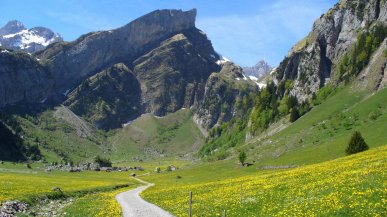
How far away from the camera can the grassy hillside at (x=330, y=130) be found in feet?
312

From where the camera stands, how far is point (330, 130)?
11800 centimetres

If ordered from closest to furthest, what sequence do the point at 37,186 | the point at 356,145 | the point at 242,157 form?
the point at 37,186 < the point at 356,145 < the point at 242,157

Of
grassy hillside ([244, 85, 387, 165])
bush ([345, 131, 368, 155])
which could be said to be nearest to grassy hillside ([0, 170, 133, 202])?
grassy hillside ([244, 85, 387, 165])

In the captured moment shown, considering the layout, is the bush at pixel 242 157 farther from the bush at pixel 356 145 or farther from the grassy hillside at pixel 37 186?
the bush at pixel 356 145

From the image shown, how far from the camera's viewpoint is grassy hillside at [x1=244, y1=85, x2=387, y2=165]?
95.2 metres

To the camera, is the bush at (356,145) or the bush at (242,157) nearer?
the bush at (356,145)

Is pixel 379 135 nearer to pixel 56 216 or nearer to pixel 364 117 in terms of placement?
pixel 364 117

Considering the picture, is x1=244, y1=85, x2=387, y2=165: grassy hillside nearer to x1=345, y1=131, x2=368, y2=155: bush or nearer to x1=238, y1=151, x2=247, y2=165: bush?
x1=238, y1=151, x2=247, y2=165: bush

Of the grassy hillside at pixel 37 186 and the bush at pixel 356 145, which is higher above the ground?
the bush at pixel 356 145

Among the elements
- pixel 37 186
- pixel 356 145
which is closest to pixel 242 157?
pixel 356 145

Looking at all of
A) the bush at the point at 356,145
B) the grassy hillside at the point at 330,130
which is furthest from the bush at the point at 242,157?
the bush at the point at 356,145

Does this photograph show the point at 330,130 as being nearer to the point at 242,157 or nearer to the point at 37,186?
the point at 242,157

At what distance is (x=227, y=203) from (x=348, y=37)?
175 meters

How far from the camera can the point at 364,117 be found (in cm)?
11262
